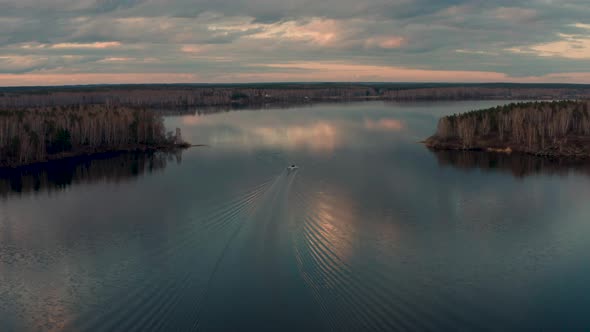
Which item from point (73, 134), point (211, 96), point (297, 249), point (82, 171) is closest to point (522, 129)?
point (297, 249)

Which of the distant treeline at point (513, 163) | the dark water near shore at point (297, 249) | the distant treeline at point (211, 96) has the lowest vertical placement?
the dark water near shore at point (297, 249)

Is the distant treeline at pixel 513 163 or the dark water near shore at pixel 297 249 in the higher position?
the distant treeline at pixel 513 163

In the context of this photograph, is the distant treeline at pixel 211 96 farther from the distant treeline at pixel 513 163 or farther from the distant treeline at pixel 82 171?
the distant treeline at pixel 513 163

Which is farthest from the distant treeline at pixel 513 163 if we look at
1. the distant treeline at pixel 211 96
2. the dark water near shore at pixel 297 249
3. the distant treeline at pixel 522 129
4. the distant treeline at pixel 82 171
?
the distant treeline at pixel 211 96

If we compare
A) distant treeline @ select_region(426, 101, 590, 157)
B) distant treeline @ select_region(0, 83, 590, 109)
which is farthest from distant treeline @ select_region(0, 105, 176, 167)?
distant treeline @ select_region(0, 83, 590, 109)

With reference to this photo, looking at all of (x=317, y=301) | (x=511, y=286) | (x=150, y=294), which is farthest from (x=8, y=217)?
(x=511, y=286)

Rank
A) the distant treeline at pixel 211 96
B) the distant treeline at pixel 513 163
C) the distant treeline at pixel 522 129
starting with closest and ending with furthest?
1. the distant treeline at pixel 513 163
2. the distant treeline at pixel 522 129
3. the distant treeline at pixel 211 96

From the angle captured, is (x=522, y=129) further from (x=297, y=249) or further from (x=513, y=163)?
(x=297, y=249)
